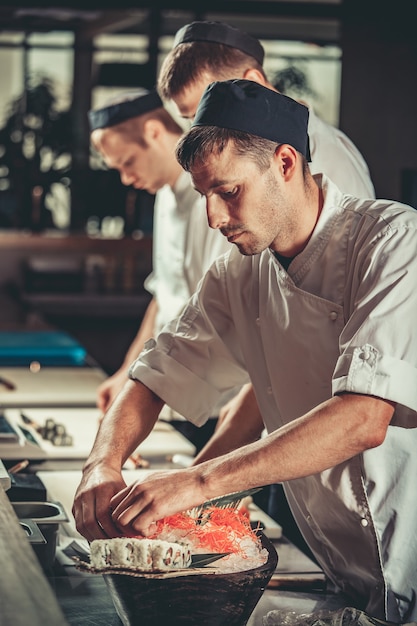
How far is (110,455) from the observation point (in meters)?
1.95

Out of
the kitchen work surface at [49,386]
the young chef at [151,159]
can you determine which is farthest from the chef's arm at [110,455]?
the kitchen work surface at [49,386]

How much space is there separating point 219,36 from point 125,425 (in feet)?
3.63

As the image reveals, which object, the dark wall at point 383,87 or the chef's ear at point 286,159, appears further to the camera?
the dark wall at point 383,87

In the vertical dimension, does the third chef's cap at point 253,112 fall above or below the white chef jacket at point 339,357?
above

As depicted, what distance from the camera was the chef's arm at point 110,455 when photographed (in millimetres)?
1745

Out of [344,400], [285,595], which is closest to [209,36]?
[344,400]

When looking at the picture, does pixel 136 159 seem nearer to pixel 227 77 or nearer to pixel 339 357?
pixel 227 77

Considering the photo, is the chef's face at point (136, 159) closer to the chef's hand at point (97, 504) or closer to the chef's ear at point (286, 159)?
the chef's ear at point (286, 159)

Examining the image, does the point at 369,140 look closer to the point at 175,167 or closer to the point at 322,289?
the point at 175,167

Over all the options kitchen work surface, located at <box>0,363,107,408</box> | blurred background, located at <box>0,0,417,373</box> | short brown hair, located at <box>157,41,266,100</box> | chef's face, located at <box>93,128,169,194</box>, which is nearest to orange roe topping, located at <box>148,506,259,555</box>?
short brown hair, located at <box>157,41,266,100</box>

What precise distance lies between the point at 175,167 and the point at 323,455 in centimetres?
195

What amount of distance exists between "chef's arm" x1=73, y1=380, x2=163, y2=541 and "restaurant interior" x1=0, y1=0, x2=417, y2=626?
137 millimetres

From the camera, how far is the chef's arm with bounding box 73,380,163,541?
5.73 feet

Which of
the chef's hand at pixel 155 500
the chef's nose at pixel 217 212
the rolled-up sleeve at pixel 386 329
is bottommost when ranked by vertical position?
the chef's hand at pixel 155 500
